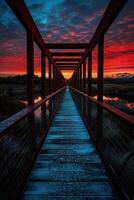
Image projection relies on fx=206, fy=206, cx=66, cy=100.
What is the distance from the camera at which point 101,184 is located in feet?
7.92

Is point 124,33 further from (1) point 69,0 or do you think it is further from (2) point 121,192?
(2) point 121,192

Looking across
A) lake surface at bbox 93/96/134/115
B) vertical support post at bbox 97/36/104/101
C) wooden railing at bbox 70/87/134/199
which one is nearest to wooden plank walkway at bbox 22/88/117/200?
wooden railing at bbox 70/87/134/199

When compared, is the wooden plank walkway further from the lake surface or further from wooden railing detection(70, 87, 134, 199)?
the lake surface

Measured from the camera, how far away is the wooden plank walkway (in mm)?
2207

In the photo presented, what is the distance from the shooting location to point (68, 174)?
2.68m

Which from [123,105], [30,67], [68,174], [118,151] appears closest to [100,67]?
[30,67]

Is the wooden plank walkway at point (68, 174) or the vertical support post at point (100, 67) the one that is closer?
the wooden plank walkway at point (68, 174)

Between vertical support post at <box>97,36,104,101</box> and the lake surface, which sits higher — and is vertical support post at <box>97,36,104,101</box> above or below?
above

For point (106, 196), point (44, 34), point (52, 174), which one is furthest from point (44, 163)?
point (44, 34)

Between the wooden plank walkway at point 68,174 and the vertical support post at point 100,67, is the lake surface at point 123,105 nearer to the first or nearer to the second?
the vertical support post at point 100,67

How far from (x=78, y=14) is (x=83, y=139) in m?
3.35

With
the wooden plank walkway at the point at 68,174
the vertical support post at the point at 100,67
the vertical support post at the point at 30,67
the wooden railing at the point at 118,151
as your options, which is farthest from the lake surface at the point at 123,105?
Answer: the vertical support post at the point at 30,67

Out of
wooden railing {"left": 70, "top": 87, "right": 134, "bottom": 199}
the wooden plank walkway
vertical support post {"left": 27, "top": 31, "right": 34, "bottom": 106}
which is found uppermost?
vertical support post {"left": 27, "top": 31, "right": 34, "bottom": 106}

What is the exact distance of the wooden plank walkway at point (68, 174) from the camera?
7.24ft
